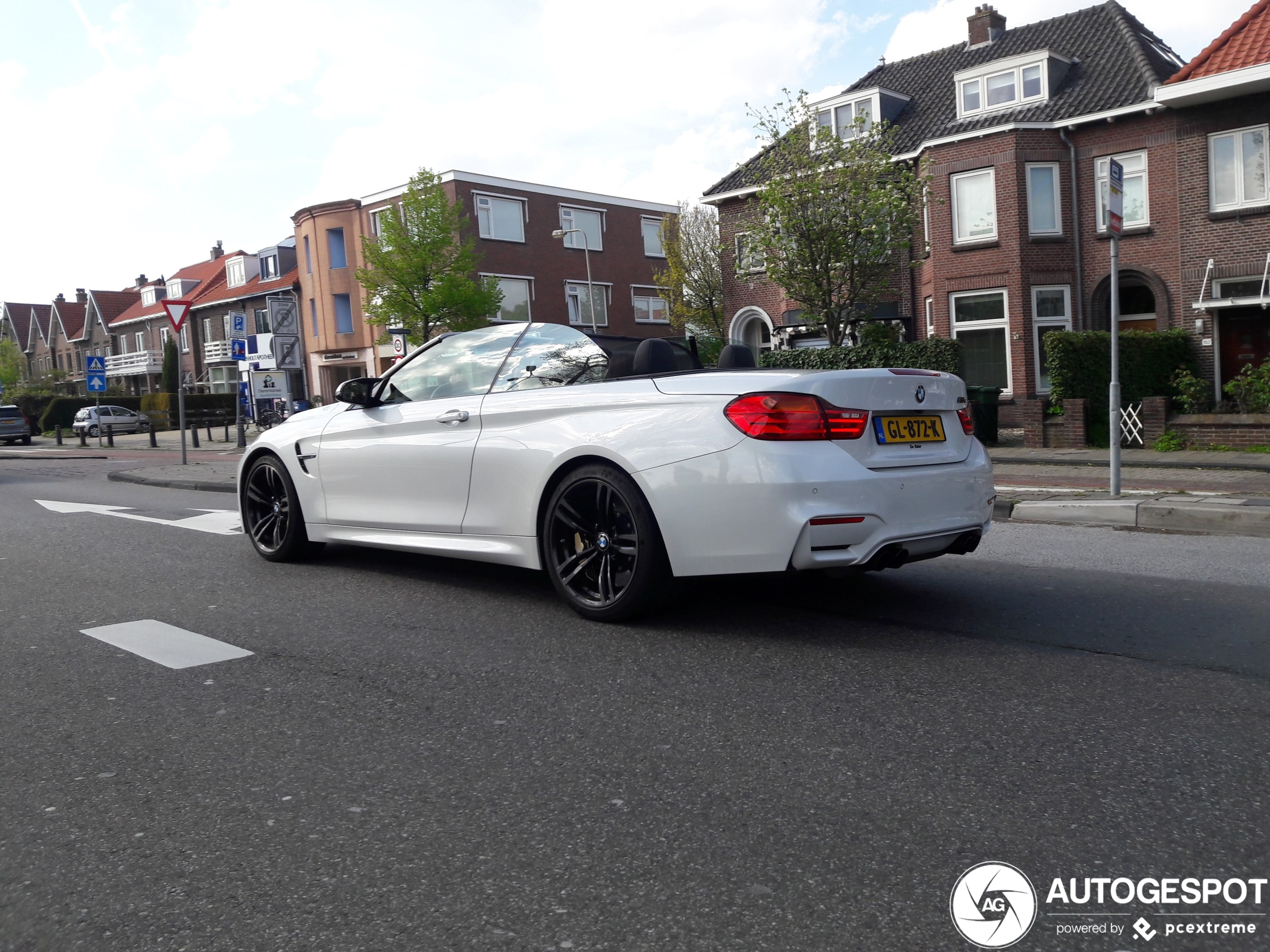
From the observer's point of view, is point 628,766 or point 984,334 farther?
point 984,334

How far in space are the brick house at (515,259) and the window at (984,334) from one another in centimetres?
1699

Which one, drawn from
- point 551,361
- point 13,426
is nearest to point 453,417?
point 551,361

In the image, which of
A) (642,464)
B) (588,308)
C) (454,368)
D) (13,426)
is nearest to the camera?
(642,464)

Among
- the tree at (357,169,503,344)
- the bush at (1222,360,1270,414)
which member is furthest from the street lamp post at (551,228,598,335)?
the bush at (1222,360,1270,414)

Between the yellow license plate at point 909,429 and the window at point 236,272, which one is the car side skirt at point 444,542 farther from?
the window at point 236,272

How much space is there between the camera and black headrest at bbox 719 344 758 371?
216 inches

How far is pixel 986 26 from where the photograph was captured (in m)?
29.8

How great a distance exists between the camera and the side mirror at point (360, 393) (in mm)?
6262

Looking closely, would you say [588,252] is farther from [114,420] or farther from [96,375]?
[114,420]

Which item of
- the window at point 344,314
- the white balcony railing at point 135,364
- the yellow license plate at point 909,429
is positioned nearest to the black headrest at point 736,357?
the yellow license plate at point 909,429

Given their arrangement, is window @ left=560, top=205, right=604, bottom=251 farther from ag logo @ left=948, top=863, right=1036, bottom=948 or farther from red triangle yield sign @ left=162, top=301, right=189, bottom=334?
ag logo @ left=948, top=863, right=1036, bottom=948

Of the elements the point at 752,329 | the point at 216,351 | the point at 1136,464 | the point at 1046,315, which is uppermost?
the point at 216,351

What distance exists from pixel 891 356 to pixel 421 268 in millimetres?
19719

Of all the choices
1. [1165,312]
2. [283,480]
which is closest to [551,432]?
[283,480]
